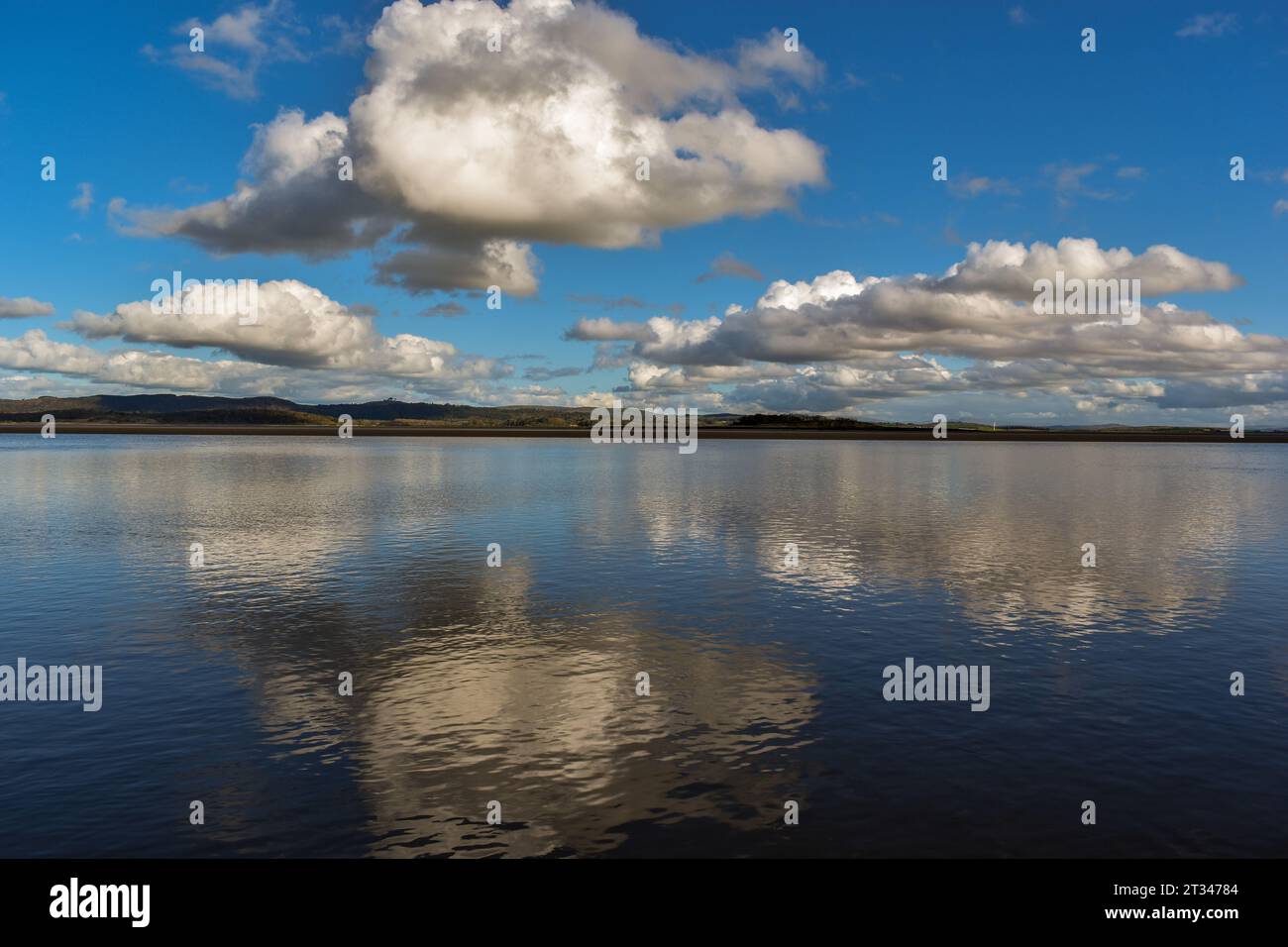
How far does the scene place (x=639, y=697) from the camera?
25.0 metres

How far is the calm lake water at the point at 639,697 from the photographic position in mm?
17328

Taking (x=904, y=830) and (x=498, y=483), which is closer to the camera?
(x=904, y=830)

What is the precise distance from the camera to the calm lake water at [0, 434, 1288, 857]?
56.9 feet

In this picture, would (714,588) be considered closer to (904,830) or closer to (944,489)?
(904,830)

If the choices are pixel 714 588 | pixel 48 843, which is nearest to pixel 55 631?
pixel 48 843

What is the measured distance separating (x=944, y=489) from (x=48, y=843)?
10342 centimetres
